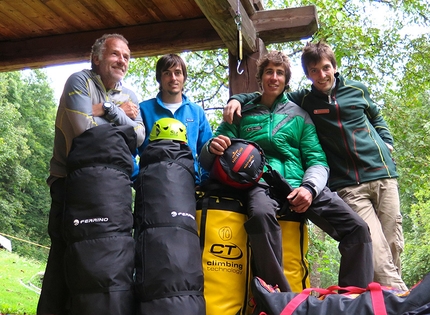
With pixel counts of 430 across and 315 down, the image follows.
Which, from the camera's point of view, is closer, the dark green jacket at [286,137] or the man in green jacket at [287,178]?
the man in green jacket at [287,178]

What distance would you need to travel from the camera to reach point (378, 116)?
3.80m

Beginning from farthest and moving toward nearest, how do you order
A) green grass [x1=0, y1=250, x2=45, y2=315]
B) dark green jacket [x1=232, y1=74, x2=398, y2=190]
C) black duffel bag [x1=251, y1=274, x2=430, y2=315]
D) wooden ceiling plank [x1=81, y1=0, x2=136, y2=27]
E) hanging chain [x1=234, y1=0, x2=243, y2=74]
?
1. green grass [x1=0, y1=250, x2=45, y2=315]
2. wooden ceiling plank [x1=81, y1=0, x2=136, y2=27]
3. hanging chain [x1=234, y1=0, x2=243, y2=74]
4. dark green jacket [x1=232, y1=74, x2=398, y2=190]
5. black duffel bag [x1=251, y1=274, x2=430, y2=315]

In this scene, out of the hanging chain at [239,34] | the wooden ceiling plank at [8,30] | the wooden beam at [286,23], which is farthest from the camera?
the wooden ceiling plank at [8,30]

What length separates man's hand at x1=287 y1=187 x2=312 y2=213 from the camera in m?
3.09

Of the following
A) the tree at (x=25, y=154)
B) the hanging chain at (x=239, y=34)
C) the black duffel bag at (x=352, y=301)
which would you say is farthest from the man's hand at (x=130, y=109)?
the tree at (x=25, y=154)

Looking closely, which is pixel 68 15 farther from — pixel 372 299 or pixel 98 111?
pixel 372 299

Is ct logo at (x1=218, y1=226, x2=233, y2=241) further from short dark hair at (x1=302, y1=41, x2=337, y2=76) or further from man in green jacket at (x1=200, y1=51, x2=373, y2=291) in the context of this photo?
short dark hair at (x1=302, y1=41, x2=337, y2=76)

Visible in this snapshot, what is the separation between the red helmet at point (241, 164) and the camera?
123 inches

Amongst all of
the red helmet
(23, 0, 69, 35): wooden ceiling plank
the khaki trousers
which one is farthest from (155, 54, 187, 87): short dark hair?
(23, 0, 69, 35): wooden ceiling plank

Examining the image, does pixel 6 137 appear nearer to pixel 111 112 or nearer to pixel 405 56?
pixel 405 56

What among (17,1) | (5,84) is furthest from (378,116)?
(5,84)

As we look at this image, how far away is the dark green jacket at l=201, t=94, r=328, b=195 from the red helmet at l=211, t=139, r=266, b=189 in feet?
0.62

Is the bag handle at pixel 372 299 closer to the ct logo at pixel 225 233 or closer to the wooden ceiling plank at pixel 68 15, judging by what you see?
the ct logo at pixel 225 233

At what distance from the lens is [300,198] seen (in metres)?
3.10
